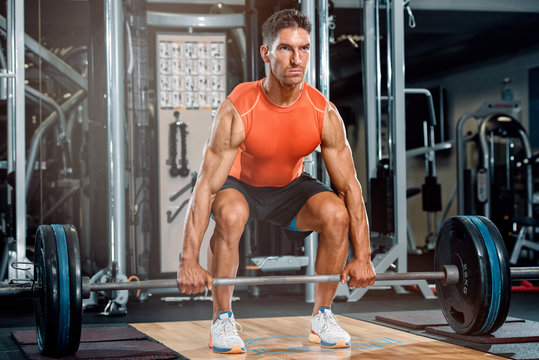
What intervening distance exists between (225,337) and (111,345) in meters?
0.53


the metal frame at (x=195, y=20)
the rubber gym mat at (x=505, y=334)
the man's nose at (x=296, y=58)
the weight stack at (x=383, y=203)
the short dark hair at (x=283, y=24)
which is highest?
the metal frame at (x=195, y=20)

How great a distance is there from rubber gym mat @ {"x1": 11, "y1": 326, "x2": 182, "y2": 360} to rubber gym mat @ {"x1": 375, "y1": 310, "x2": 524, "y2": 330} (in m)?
1.16

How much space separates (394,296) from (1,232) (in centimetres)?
303

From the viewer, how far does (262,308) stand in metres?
4.07

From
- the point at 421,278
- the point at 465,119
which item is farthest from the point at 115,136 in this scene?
the point at 465,119

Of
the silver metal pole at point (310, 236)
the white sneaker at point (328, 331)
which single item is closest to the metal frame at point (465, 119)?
the silver metal pole at point (310, 236)

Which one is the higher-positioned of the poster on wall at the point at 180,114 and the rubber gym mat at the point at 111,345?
the poster on wall at the point at 180,114

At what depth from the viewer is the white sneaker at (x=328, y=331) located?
8.33 feet

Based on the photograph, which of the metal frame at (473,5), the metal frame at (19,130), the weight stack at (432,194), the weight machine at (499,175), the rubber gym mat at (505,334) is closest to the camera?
the rubber gym mat at (505,334)

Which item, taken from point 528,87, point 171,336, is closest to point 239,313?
point 171,336

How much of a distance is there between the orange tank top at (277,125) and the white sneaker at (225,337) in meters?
0.58

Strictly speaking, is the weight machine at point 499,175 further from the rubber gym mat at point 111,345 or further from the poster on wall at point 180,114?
the rubber gym mat at point 111,345

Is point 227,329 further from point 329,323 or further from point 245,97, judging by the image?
point 245,97

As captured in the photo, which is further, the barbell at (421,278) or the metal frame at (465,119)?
the metal frame at (465,119)
